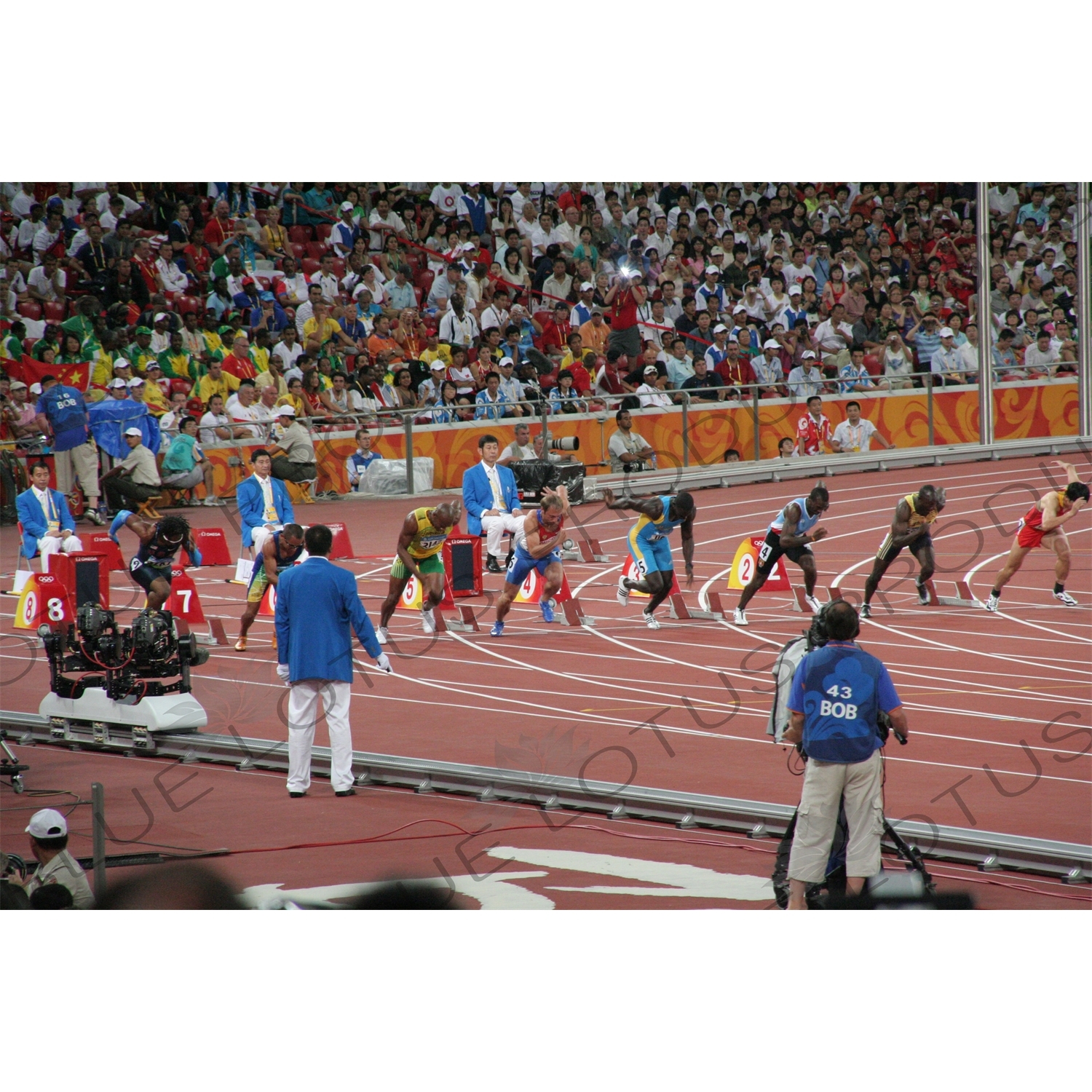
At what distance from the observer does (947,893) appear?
7484mm

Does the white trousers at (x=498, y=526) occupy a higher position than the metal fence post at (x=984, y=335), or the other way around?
the metal fence post at (x=984, y=335)

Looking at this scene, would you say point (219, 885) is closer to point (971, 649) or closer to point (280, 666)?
point (280, 666)

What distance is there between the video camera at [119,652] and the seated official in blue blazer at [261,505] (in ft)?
13.5

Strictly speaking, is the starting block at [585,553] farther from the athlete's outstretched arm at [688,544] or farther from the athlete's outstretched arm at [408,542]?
the athlete's outstretched arm at [408,542]

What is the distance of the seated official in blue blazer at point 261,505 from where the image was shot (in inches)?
618

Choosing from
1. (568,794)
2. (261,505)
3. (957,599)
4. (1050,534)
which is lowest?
(568,794)

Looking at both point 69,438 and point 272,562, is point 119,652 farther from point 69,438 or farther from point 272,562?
point 69,438

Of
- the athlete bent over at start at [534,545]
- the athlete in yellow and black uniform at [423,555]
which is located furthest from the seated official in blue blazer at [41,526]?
the athlete bent over at start at [534,545]

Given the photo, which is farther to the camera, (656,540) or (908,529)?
(908,529)

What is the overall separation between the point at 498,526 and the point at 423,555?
3566 mm

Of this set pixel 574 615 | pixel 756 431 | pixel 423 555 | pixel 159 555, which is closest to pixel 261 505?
pixel 423 555

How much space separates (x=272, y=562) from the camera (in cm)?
1391

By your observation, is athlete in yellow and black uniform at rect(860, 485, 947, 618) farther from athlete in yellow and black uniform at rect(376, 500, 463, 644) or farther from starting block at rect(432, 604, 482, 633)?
athlete in yellow and black uniform at rect(376, 500, 463, 644)

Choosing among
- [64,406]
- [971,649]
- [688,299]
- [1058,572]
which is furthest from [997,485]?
[64,406]
